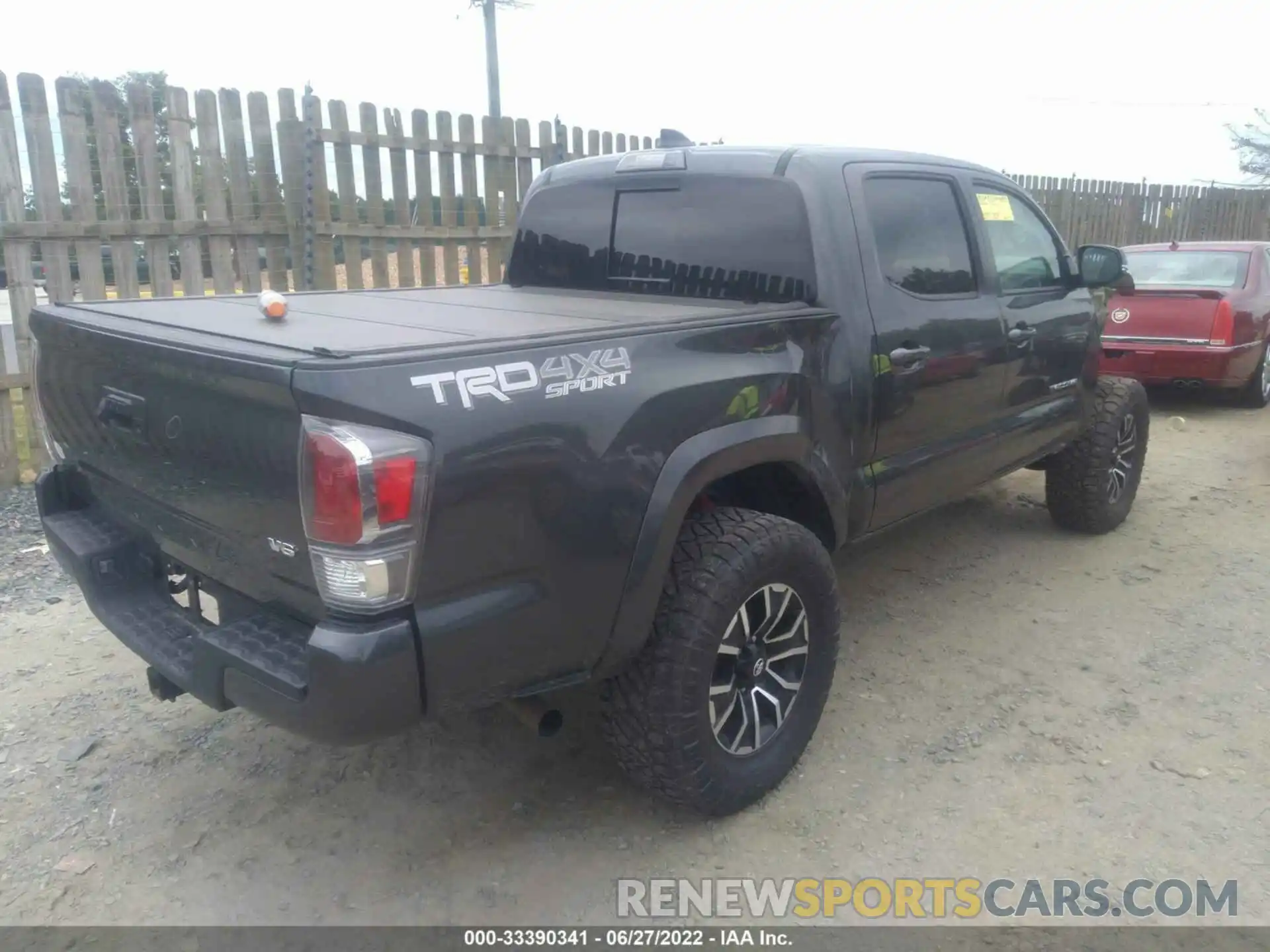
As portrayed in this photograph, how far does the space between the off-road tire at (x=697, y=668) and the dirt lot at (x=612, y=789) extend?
8.1 inches

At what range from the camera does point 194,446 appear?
2.30 m

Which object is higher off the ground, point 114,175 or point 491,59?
point 491,59

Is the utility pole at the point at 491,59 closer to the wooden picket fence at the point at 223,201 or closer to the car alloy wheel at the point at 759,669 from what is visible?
the wooden picket fence at the point at 223,201

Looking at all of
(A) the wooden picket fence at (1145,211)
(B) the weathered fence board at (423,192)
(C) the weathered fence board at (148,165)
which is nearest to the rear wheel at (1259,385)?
(A) the wooden picket fence at (1145,211)

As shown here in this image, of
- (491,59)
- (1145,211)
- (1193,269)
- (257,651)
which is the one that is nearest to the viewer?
(257,651)

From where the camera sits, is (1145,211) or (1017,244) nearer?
(1017,244)

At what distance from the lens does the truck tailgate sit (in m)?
2.10

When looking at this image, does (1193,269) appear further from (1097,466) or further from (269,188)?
(269,188)

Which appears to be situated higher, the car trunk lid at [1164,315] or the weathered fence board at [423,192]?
the weathered fence board at [423,192]

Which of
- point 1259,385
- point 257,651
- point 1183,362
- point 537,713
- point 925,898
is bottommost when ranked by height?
point 925,898

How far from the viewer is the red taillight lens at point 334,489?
1960mm

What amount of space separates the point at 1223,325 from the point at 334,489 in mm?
8198

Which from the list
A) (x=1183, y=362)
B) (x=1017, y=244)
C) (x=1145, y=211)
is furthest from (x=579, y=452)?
(x=1145, y=211)

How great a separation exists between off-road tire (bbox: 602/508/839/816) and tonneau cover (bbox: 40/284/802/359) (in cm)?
65
